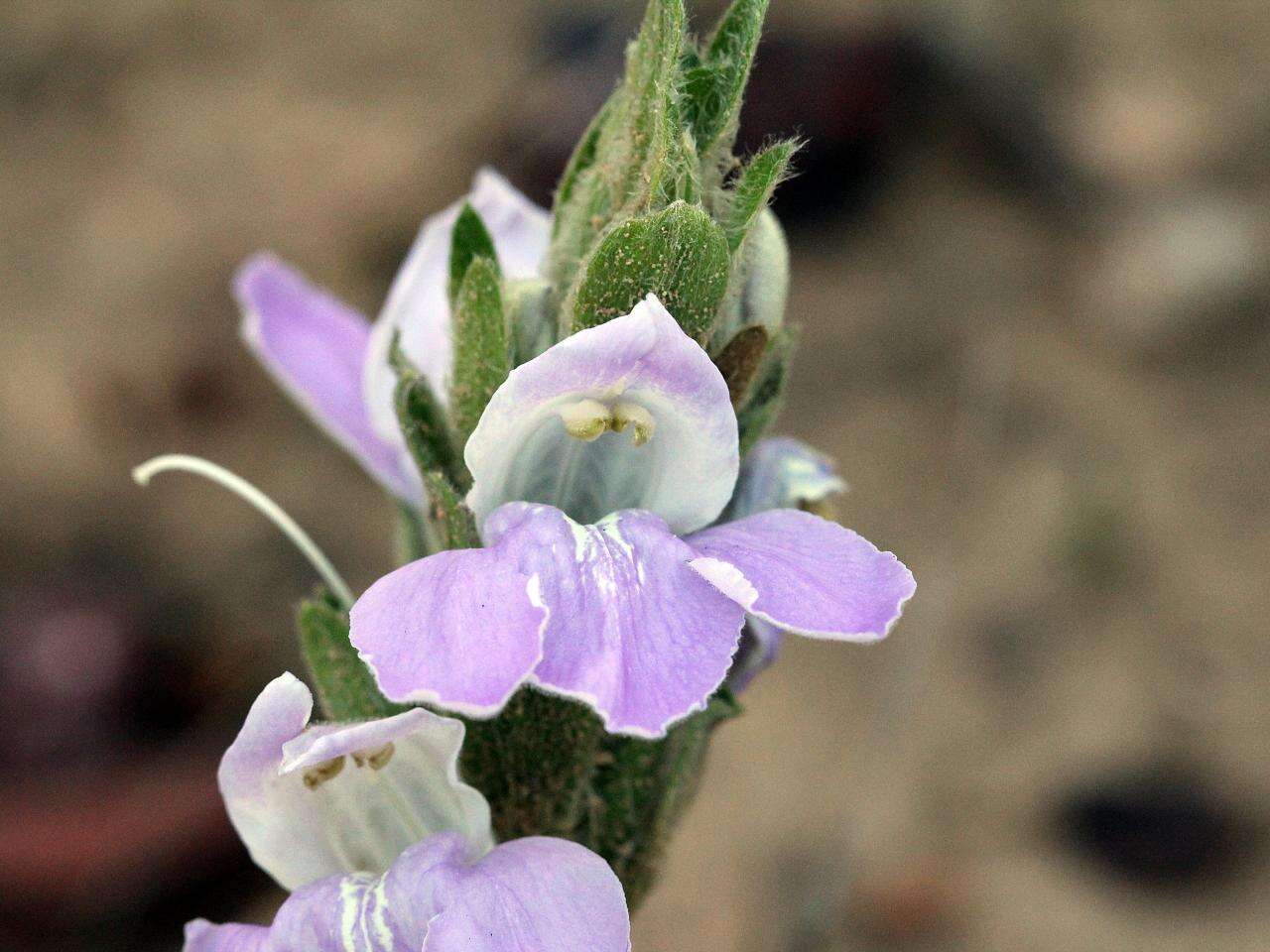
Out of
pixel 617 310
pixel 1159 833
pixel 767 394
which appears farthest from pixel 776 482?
pixel 1159 833

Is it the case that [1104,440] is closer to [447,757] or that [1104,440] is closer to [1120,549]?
[1120,549]

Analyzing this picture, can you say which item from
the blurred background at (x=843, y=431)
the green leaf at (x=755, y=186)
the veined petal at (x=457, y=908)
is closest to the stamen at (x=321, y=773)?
the veined petal at (x=457, y=908)

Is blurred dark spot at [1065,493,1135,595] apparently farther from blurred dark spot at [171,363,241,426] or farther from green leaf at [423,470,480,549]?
green leaf at [423,470,480,549]

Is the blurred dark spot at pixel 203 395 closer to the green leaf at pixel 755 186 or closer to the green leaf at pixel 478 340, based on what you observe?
the green leaf at pixel 478 340

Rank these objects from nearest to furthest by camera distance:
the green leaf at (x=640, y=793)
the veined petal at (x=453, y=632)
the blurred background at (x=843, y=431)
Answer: the veined petal at (x=453, y=632) < the green leaf at (x=640, y=793) < the blurred background at (x=843, y=431)

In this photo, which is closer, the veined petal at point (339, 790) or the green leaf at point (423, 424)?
the veined petal at point (339, 790)

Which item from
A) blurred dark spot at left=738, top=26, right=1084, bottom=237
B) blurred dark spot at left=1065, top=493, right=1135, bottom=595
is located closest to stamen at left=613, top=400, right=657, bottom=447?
blurred dark spot at left=1065, top=493, right=1135, bottom=595

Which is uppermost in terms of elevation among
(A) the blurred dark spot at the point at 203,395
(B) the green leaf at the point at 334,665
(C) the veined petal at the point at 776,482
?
(C) the veined petal at the point at 776,482
